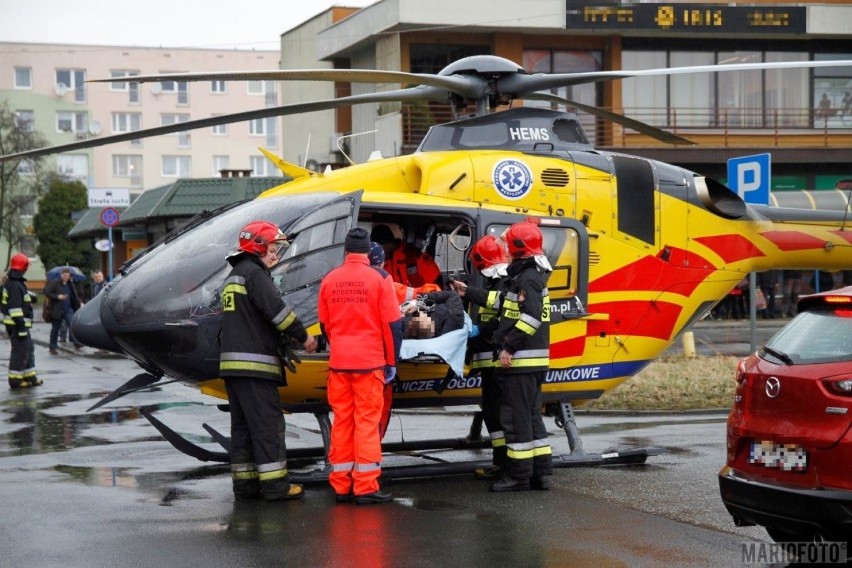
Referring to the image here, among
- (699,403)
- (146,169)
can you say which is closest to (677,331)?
(699,403)

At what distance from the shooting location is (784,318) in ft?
101

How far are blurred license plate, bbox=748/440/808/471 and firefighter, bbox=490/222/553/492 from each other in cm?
279

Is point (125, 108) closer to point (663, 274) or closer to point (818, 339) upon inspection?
point (663, 274)

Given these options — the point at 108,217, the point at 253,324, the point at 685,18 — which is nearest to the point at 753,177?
the point at 253,324

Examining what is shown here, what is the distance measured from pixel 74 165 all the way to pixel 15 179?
10416 mm

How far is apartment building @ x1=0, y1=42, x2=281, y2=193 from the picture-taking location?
74.8 m

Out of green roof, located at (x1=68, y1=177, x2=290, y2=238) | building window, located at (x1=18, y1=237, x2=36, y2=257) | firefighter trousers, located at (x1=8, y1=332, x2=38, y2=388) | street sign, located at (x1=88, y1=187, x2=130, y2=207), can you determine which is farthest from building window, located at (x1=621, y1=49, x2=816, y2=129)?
building window, located at (x1=18, y1=237, x2=36, y2=257)

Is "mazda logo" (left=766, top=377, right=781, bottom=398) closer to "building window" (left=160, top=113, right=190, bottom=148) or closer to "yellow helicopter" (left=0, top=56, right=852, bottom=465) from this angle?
"yellow helicopter" (left=0, top=56, right=852, bottom=465)

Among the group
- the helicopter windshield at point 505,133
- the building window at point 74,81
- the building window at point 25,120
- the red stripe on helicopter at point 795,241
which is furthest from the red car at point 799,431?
the building window at point 74,81

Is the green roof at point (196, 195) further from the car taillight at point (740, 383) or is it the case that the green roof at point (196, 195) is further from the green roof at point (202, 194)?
the car taillight at point (740, 383)

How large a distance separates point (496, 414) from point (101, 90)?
Result: 238 feet

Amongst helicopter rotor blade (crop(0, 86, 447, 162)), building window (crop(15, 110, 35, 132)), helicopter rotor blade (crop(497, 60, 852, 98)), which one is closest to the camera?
helicopter rotor blade (crop(0, 86, 447, 162))

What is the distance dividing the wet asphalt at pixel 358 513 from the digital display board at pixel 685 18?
73.3 ft

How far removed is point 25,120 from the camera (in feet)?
217
